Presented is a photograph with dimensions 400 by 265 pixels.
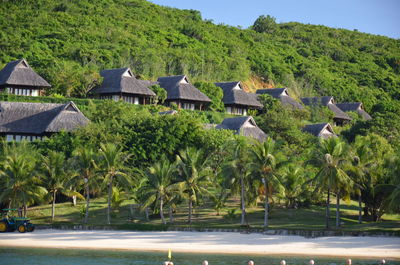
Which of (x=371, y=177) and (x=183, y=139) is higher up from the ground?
(x=183, y=139)

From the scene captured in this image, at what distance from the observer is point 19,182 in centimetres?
4656

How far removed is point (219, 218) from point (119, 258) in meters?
12.9

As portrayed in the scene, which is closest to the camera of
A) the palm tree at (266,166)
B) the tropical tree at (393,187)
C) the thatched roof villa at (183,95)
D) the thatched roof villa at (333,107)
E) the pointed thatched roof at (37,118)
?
the tropical tree at (393,187)

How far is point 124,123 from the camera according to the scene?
60156mm

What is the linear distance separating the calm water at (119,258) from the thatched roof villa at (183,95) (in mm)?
47217

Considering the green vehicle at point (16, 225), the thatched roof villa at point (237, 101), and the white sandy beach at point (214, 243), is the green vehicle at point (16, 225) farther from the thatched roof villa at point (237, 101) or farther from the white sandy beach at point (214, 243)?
the thatched roof villa at point (237, 101)

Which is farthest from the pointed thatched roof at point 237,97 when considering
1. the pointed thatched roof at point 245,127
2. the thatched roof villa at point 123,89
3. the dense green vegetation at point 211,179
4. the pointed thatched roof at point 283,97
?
the dense green vegetation at point 211,179

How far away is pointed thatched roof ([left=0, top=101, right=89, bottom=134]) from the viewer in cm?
6253

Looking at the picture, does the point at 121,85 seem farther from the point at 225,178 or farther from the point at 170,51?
the point at 225,178

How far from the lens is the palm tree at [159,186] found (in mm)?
44219

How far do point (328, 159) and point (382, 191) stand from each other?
19.5 feet

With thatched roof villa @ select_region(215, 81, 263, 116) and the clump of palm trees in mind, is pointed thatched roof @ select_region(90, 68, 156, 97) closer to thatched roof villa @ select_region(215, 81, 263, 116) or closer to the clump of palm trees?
thatched roof villa @ select_region(215, 81, 263, 116)

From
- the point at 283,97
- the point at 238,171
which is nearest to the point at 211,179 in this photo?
the point at 238,171

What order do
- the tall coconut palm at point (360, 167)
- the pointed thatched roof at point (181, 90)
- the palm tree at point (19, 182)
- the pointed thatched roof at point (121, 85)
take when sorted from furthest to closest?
the pointed thatched roof at point (181, 90) → the pointed thatched roof at point (121, 85) → the palm tree at point (19, 182) → the tall coconut palm at point (360, 167)
